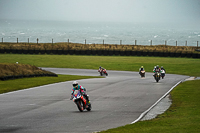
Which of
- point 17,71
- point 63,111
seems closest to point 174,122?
point 63,111

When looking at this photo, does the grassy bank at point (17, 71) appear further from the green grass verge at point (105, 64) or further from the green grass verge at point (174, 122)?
the green grass verge at point (105, 64)

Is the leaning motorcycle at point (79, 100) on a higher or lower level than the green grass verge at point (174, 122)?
higher

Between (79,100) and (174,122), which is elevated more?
(79,100)

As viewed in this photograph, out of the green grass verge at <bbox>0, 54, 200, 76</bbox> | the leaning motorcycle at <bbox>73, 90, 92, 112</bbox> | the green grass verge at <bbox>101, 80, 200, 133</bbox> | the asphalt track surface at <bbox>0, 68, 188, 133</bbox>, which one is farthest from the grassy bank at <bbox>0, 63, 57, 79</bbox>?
the green grass verge at <bbox>0, 54, 200, 76</bbox>

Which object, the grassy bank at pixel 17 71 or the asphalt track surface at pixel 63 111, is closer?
the asphalt track surface at pixel 63 111

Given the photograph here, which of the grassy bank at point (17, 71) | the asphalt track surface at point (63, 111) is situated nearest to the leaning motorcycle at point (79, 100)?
the asphalt track surface at point (63, 111)

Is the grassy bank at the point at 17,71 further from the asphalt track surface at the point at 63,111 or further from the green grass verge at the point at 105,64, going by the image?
the green grass verge at the point at 105,64

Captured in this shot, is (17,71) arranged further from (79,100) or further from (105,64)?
(105,64)

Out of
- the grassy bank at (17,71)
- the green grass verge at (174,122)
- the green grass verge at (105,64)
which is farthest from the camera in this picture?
the green grass verge at (105,64)

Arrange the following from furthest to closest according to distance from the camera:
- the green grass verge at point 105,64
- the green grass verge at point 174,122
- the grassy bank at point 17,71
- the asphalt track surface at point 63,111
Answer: the green grass verge at point 105,64, the grassy bank at point 17,71, the asphalt track surface at point 63,111, the green grass verge at point 174,122

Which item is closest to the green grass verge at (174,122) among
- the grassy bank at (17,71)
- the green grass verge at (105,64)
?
the grassy bank at (17,71)

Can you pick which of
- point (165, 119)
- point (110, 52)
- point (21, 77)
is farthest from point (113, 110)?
point (110, 52)

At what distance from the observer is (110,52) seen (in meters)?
73.9

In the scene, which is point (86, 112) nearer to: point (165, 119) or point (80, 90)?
point (80, 90)
